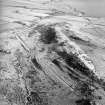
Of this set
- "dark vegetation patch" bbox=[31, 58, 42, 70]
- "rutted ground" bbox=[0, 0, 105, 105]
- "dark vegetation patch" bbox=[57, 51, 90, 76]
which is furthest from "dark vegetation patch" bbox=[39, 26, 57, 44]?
"dark vegetation patch" bbox=[31, 58, 42, 70]

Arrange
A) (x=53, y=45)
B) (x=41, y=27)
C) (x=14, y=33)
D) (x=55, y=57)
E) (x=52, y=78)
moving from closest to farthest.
A: (x=52, y=78), (x=55, y=57), (x=53, y=45), (x=14, y=33), (x=41, y=27)

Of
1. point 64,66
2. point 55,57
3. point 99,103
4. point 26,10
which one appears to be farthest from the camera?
point 26,10

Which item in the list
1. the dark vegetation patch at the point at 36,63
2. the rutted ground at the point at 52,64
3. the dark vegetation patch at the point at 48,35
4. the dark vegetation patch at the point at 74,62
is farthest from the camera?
the dark vegetation patch at the point at 48,35

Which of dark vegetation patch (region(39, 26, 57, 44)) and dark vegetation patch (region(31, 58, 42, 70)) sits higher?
dark vegetation patch (region(39, 26, 57, 44))

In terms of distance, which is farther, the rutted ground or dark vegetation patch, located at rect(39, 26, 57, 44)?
dark vegetation patch, located at rect(39, 26, 57, 44)

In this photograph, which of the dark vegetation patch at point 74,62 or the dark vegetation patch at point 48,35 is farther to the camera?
the dark vegetation patch at point 48,35

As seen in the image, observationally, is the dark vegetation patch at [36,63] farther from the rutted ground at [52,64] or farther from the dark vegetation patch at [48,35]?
the dark vegetation patch at [48,35]

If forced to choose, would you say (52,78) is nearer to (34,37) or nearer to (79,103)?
(79,103)

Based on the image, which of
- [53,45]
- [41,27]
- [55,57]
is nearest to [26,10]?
[41,27]

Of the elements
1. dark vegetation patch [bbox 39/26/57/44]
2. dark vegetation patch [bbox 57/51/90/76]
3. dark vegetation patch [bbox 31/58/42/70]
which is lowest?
dark vegetation patch [bbox 31/58/42/70]

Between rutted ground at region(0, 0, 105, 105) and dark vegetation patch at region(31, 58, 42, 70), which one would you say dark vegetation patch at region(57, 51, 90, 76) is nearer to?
rutted ground at region(0, 0, 105, 105)

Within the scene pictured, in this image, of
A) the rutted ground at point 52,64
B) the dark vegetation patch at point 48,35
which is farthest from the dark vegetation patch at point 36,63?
the dark vegetation patch at point 48,35
